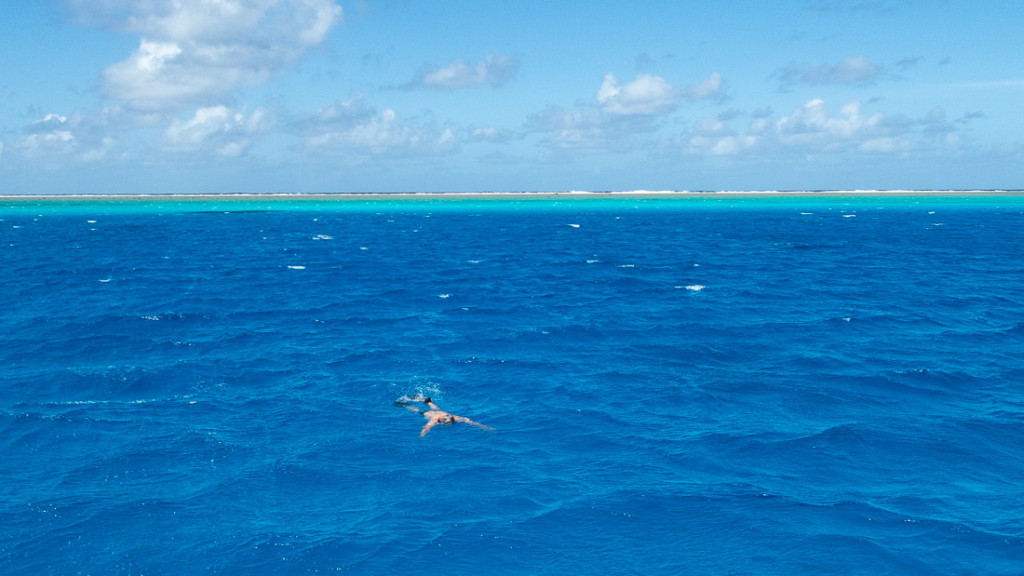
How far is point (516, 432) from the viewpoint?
27141mm

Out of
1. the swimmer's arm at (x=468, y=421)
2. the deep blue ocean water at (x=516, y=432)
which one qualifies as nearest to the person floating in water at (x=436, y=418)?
the swimmer's arm at (x=468, y=421)

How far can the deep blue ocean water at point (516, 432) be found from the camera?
18797 mm

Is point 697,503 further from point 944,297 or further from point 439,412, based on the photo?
point 944,297

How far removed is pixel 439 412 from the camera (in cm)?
2894

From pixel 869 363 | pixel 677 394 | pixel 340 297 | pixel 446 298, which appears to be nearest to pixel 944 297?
pixel 869 363

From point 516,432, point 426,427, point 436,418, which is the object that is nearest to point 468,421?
point 436,418

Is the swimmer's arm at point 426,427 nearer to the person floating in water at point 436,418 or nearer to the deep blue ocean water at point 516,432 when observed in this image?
the person floating in water at point 436,418

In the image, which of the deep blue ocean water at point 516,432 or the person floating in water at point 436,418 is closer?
the deep blue ocean water at point 516,432

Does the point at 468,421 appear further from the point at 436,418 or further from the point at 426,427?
the point at 426,427

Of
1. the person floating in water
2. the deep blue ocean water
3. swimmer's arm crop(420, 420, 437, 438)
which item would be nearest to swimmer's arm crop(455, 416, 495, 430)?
the person floating in water

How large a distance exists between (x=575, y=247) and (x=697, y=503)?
91.0 m

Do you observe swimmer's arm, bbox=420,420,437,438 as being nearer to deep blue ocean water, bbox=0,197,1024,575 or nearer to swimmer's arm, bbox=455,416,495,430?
deep blue ocean water, bbox=0,197,1024,575

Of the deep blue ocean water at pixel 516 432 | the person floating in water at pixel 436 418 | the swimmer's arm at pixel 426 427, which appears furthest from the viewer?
the person floating in water at pixel 436 418

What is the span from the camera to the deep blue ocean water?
61.7 ft
